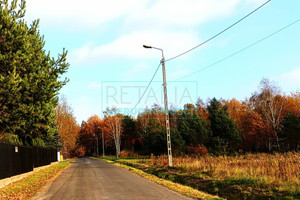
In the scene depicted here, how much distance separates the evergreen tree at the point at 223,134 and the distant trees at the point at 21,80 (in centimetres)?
4244

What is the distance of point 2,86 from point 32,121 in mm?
4178

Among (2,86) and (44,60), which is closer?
(2,86)

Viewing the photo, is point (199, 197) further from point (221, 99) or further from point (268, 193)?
point (221, 99)

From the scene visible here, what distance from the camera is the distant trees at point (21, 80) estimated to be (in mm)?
16234

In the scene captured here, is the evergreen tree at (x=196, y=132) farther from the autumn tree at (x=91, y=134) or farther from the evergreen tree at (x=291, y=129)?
the autumn tree at (x=91, y=134)

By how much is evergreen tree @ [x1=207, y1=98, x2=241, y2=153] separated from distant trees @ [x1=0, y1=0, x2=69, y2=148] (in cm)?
4244

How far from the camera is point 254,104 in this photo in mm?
64188

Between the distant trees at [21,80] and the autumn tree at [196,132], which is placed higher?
the distant trees at [21,80]

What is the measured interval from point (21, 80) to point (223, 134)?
158 feet

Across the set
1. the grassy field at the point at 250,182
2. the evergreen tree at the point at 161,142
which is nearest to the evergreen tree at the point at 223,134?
the evergreen tree at the point at 161,142

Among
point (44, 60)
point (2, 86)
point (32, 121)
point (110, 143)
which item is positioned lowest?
point (110, 143)

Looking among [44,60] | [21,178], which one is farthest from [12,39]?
[21,178]

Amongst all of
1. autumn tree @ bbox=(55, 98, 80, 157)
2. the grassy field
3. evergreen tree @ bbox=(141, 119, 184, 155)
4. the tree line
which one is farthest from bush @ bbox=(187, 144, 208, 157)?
the grassy field

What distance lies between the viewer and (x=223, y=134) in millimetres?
56812
